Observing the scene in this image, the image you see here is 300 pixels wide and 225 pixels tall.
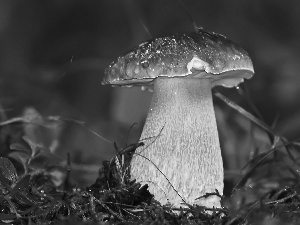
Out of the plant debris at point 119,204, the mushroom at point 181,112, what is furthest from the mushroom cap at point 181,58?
the plant debris at point 119,204

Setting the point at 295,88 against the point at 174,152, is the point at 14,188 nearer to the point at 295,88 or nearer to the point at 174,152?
the point at 174,152

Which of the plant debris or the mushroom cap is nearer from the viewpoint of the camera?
the plant debris

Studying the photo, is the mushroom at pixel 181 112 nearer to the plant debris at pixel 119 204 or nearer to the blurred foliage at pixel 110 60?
the plant debris at pixel 119 204

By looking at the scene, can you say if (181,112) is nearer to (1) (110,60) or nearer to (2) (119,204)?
(2) (119,204)

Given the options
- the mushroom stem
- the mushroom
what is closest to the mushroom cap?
the mushroom

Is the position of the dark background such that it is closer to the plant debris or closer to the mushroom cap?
the plant debris

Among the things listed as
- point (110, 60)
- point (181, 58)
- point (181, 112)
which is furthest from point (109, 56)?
point (181, 58)

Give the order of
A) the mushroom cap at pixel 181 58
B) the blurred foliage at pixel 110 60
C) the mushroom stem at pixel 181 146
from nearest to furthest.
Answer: the mushroom cap at pixel 181 58 < the mushroom stem at pixel 181 146 < the blurred foliage at pixel 110 60

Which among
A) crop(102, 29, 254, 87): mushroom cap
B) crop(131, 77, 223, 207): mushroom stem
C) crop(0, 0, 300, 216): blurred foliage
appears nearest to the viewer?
crop(102, 29, 254, 87): mushroom cap
